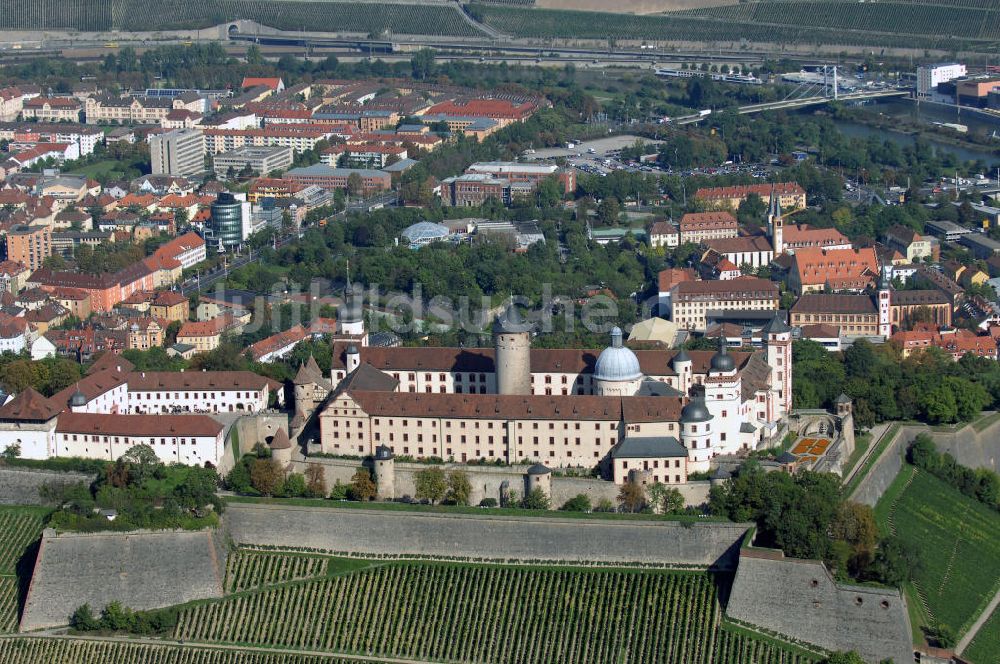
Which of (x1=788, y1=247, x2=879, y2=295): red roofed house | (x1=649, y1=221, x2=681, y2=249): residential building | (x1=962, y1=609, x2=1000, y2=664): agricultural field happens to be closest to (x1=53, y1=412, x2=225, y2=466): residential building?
(x1=962, y1=609, x2=1000, y2=664): agricultural field

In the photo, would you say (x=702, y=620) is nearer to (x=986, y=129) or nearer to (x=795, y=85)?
(x=986, y=129)

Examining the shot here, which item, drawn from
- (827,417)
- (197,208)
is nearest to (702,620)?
(827,417)

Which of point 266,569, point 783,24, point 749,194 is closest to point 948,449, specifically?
point 266,569

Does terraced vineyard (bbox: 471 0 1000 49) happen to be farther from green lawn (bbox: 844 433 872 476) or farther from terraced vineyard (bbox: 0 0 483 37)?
green lawn (bbox: 844 433 872 476)

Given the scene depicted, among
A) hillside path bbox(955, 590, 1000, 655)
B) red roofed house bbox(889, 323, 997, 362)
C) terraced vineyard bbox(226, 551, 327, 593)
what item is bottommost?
Answer: hillside path bbox(955, 590, 1000, 655)

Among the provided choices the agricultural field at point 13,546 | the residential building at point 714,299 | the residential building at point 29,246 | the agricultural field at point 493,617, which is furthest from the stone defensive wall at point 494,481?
the residential building at point 29,246

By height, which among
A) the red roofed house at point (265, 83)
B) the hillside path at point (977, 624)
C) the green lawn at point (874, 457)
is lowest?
the hillside path at point (977, 624)

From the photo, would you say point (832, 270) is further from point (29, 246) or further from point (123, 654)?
point (123, 654)

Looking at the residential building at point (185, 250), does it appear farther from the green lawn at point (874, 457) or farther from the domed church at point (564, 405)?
the green lawn at point (874, 457)
